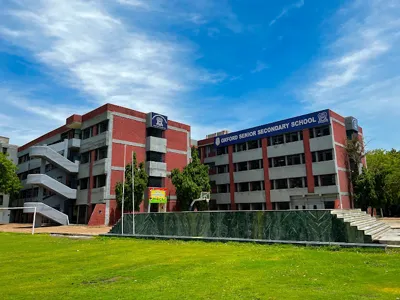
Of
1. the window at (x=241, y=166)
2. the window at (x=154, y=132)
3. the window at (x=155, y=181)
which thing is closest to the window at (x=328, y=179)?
the window at (x=241, y=166)

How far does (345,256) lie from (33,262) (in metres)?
13.2

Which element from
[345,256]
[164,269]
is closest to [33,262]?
[164,269]

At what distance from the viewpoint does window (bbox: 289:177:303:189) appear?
4542cm

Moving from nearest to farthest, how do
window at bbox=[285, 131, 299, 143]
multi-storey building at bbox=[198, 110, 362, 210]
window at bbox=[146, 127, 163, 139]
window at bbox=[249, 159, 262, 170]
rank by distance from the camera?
multi-storey building at bbox=[198, 110, 362, 210], window at bbox=[285, 131, 299, 143], window at bbox=[146, 127, 163, 139], window at bbox=[249, 159, 262, 170]

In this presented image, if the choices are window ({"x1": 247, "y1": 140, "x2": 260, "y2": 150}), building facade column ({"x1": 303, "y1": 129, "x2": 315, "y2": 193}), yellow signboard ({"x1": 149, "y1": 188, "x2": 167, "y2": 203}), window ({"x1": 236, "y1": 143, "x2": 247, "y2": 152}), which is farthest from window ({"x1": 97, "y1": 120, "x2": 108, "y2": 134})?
building facade column ({"x1": 303, "y1": 129, "x2": 315, "y2": 193})

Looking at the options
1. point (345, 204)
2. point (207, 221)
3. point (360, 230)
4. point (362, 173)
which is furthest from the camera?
point (362, 173)

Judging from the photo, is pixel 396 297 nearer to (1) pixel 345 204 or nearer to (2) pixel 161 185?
(1) pixel 345 204

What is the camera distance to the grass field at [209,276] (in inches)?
306

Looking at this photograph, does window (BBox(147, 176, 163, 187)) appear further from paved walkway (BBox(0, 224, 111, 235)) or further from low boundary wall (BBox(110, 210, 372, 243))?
low boundary wall (BBox(110, 210, 372, 243))

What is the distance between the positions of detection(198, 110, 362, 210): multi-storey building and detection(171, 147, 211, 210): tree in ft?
29.2

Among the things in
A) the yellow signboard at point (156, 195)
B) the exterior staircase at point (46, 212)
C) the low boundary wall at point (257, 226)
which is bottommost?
the low boundary wall at point (257, 226)

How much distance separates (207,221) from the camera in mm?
22500

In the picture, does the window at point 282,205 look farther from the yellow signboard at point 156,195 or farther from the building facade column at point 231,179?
the yellow signboard at point 156,195

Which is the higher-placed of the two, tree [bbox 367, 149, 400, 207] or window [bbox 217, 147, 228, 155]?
window [bbox 217, 147, 228, 155]
